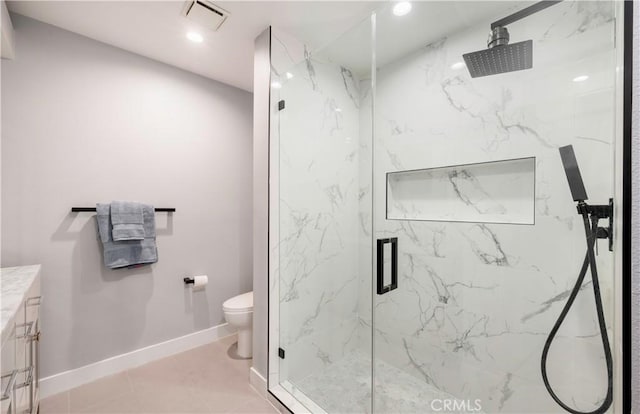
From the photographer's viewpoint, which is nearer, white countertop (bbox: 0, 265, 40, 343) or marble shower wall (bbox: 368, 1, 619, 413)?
white countertop (bbox: 0, 265, 40, 343)

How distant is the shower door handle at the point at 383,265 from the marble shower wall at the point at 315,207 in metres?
0.29

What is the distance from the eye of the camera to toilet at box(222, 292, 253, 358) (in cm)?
220

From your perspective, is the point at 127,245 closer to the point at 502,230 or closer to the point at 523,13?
the point at 502,230

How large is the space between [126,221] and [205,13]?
149 cm

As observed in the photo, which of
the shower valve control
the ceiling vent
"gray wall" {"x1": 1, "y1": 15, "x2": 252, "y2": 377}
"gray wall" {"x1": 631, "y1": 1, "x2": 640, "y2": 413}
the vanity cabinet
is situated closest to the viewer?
"gray wall" {"x1": 631, "y1": 1, "x2": 640, "y2": 413}

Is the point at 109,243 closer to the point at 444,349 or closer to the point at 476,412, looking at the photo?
the point at 444,349

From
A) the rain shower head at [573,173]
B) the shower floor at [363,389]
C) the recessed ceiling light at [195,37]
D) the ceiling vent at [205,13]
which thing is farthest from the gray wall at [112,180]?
the rain shower head at [573,173]

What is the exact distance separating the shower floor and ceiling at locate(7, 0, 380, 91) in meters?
2.31

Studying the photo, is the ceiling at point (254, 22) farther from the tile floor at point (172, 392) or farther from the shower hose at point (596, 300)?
the tile floor at point (172, 392)

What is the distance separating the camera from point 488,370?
5.31 feet

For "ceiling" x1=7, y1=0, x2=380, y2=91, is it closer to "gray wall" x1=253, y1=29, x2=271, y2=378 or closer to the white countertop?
"gray wall" x1=253, y1=29, x2=271, y2=378

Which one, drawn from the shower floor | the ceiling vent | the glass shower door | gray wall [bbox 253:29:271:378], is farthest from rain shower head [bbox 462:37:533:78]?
the shower floor

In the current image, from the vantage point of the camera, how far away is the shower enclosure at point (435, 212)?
1.35 m

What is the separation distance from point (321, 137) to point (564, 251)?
1.53 meters
